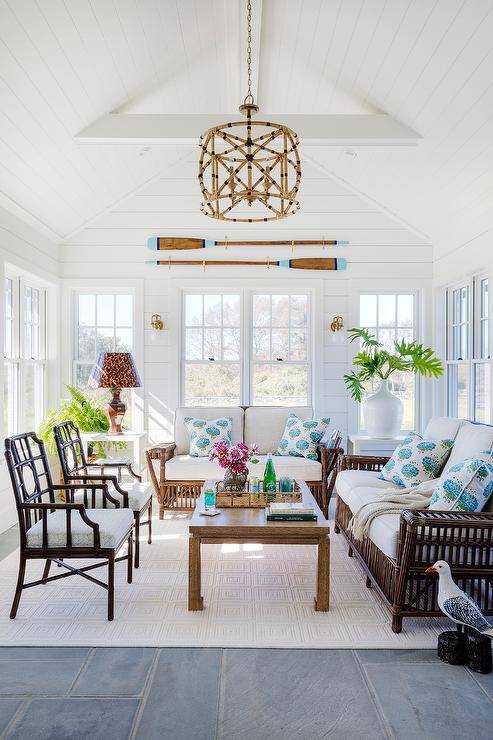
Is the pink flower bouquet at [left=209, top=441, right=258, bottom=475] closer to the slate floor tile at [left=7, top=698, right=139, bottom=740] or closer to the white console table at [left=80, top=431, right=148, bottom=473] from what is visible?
the slate floor tile at [left=7, top=698, right=139, bottom=740]

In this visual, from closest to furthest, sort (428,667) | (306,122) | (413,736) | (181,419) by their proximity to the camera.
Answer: (413,736) → (428,667) → (306,122) → (181,419)

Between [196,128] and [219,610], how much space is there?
11.2ft

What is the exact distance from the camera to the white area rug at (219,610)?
2.77m

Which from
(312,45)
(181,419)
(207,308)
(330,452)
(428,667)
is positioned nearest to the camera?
(428,667)

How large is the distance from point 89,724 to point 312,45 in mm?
4106

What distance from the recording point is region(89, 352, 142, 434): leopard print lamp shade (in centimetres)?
538

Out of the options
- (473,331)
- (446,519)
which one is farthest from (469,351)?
(446,519)

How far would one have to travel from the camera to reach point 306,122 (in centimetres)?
441

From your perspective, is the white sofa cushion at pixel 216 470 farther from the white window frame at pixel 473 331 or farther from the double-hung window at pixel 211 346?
the white window frame at pixel 473 331

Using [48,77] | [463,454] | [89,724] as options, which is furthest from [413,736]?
[48,77]

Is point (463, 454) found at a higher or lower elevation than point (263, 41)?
lower

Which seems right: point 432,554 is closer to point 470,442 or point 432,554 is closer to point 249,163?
point 470,442

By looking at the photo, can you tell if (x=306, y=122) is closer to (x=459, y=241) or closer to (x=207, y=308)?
(x=459, y=241)

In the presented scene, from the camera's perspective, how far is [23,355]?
5.28 m
